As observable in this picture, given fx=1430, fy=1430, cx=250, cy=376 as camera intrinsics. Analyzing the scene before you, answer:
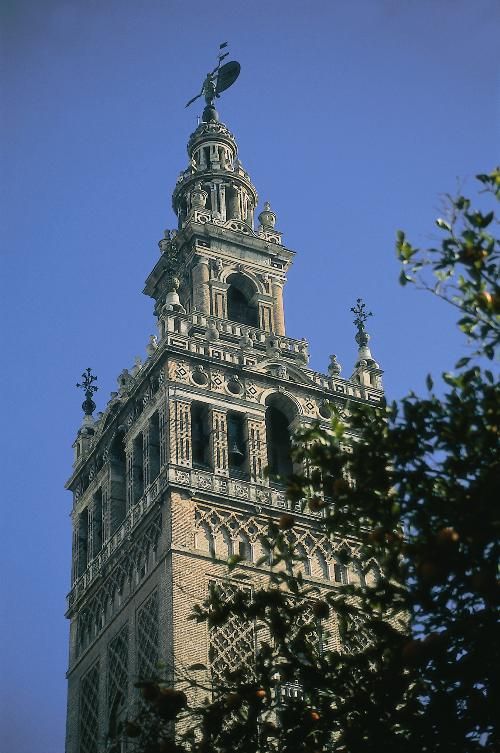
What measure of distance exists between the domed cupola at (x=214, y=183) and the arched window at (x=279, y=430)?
857 cm

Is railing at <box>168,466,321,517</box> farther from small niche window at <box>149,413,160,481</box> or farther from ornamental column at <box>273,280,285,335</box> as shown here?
ornamental column at <box>273,280,285,335</box>

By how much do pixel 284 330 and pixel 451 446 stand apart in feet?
101

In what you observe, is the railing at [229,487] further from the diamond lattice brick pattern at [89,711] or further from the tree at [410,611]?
the tree at [410,611]

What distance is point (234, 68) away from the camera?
56.6 metres

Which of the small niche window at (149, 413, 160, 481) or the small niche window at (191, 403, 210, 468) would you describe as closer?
the small niche window at (149, 413, 160, 481)

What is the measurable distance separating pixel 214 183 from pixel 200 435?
13591mm

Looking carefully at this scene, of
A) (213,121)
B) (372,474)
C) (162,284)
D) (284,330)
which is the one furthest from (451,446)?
(213,121)

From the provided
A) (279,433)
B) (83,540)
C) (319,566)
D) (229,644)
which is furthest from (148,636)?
(279,433)

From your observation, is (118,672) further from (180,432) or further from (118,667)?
(180,432)

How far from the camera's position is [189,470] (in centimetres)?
3878

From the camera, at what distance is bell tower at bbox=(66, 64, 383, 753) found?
122ft

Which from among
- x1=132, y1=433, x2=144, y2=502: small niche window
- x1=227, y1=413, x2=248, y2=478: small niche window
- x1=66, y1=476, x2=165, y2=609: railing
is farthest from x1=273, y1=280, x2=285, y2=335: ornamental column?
x1=66, y1=476, x2=165, y2=609: railing

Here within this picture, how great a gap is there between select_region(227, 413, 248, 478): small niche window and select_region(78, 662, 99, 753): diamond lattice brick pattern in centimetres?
680

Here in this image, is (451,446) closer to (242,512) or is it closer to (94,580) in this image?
(242,512)
